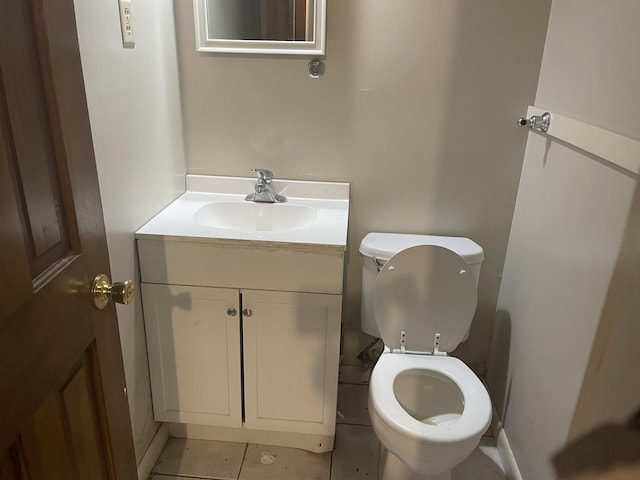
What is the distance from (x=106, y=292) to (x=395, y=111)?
121 cm

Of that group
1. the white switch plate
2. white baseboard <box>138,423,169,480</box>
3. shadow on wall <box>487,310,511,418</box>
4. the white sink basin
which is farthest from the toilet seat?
the white switch plate

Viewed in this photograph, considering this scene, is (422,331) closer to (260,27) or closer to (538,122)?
(538,122)

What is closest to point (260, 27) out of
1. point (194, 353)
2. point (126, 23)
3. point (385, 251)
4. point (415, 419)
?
point (126, 23)

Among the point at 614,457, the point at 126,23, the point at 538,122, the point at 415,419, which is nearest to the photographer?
the point at 614,457

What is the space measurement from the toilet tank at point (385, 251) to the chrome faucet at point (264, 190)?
1.19 ft

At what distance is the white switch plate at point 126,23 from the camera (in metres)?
1.30

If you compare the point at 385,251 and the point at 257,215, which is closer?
the point at 385,251

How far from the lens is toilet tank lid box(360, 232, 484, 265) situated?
168 cm

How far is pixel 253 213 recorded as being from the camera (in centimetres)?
181

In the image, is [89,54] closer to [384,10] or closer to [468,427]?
[384,10]

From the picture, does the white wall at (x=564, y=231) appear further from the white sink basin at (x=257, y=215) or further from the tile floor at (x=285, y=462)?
the white sink basin at (x=257, y=215)

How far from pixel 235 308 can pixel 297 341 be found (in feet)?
0.73

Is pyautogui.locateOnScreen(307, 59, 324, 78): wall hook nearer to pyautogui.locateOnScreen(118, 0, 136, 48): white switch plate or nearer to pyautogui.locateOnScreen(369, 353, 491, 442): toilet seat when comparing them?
pyautogui.locateOnScreen(118, 0, 136, 48): white switch plate

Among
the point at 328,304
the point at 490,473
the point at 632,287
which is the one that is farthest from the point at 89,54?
the point at 490,473
